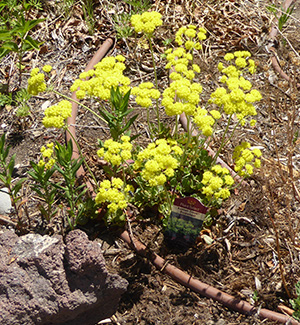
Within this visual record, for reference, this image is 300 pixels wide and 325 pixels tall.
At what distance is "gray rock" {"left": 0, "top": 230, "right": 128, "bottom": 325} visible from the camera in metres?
2.32

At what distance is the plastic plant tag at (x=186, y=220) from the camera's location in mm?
2615

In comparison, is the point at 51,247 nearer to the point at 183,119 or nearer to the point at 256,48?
the point at 183,119

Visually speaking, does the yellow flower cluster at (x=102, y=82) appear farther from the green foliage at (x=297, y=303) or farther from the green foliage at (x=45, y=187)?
the green foliage at (x=297, y=303)

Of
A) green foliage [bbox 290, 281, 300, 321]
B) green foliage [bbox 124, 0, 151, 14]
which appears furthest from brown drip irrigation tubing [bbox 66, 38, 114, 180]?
green foliage [bbox 290, 281, 300, 321]

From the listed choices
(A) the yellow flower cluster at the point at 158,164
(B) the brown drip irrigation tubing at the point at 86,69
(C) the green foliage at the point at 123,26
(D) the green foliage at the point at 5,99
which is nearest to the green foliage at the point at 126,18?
(C) the green foliage at the point at 123,26

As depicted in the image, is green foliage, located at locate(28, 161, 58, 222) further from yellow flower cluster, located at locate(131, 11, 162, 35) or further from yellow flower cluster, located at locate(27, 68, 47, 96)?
yellow flower cluster, located at locate(131, 11, 162, 35)

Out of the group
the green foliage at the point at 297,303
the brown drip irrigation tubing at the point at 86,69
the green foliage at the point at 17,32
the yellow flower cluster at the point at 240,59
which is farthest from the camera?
the green foliage at the point at 17,32

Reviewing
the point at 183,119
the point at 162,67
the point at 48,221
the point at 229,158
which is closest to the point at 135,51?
the point at 162,67

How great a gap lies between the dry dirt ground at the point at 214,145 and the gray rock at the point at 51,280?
458 millimetres

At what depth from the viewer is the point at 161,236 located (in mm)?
3096

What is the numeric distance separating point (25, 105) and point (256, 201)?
7.80 ft

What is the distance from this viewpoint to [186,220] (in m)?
2.72

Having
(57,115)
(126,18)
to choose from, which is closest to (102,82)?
(57,115)

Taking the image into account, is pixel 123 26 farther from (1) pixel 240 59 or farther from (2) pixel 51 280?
(2) pixel 51 280
